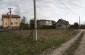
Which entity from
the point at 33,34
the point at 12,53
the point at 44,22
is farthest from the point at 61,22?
the point at 12,53

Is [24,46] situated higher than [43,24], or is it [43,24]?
[24,46]

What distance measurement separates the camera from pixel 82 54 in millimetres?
14375

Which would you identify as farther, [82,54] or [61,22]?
[61,22]

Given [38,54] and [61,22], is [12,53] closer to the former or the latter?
[38,54]

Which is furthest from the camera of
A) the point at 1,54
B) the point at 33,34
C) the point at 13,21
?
the point at 13,21

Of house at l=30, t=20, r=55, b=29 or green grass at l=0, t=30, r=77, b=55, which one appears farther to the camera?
house at l=30, t=20, r=55, b=29

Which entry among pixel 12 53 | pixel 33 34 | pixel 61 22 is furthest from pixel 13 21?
pixel 12 53

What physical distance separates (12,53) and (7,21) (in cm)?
10096

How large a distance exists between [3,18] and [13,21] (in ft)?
17.1

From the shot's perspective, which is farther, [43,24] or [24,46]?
[43,24]

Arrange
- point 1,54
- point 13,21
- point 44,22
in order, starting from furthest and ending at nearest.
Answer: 1. point 44,22
2. point 13,21
3. point 1,54

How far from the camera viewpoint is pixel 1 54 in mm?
14320

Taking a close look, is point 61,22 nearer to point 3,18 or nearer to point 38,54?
point 3,18

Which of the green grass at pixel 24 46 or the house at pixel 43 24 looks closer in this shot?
the green grass at pixel 24 46
